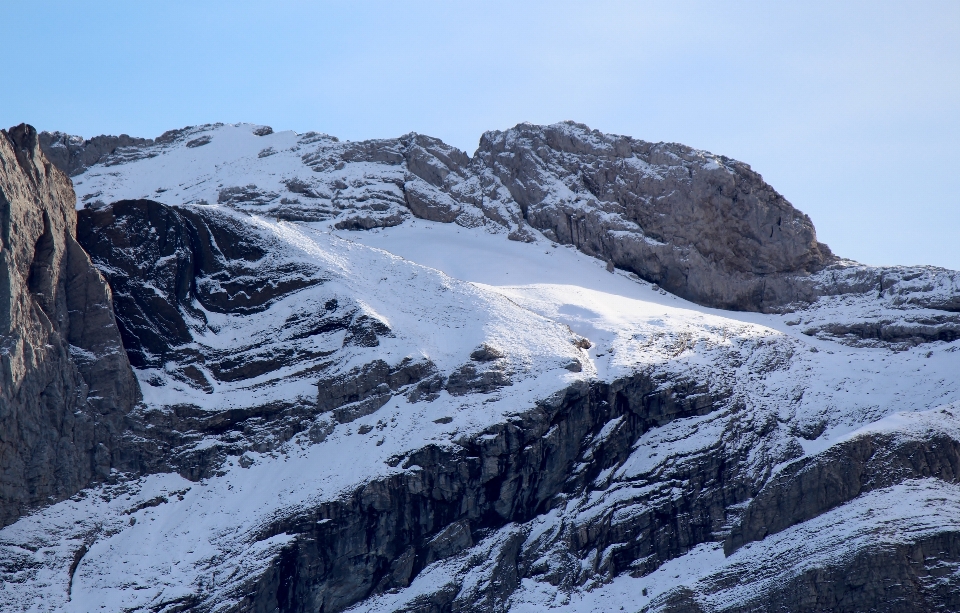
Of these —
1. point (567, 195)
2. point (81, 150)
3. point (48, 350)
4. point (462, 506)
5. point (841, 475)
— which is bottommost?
point (462, 506)

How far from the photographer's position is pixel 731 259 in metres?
104

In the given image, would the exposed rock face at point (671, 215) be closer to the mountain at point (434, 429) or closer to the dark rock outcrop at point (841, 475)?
the mountain at point (434, 429)

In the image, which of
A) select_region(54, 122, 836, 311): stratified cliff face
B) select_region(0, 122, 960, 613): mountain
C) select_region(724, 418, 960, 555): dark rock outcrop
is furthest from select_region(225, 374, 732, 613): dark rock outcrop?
select_region(54, 122, 836, 311): stratified cliff face

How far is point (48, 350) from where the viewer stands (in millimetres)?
74875

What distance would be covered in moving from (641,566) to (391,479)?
1525 cm

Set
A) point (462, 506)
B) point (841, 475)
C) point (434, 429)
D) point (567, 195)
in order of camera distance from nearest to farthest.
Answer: point (841, 475)
point (462, 506)
point (434, 429)
point (567, 195)

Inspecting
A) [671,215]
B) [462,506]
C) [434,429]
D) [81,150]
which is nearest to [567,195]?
[671,215]

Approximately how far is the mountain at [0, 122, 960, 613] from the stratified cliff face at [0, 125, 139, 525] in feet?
0.64

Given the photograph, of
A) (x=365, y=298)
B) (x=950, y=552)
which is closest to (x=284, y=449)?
(x=365, y=298)

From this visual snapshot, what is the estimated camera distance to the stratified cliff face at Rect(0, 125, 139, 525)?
7100 centimetres

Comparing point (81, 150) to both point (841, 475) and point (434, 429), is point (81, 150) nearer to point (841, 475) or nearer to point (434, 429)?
point (434, 429)

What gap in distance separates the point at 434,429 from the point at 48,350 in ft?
77.3

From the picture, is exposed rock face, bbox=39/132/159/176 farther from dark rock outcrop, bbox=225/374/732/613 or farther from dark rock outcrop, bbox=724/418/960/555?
dark rock outcrop, bbox=724/418/960/555

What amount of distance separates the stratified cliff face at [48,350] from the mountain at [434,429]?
0.64 ft
